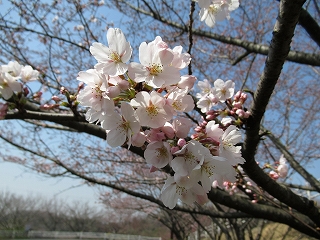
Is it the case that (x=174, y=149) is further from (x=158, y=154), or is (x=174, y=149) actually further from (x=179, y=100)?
(x=179, y=100)

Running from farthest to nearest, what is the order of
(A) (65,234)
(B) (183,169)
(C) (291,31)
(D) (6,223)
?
(D) (6,223)
(A) (65,234)
(C) (291,31)
(B) (183,169)

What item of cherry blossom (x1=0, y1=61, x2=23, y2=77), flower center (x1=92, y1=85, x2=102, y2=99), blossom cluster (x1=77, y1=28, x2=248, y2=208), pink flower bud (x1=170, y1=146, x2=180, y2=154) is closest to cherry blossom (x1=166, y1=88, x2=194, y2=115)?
blossom cluster (x1=77, y1=28, x2=248, y2=208)

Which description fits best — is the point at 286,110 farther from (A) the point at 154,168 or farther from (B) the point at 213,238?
(A) the point at 154,168

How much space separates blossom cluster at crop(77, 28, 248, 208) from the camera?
0.81m

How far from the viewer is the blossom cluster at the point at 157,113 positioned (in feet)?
2.65

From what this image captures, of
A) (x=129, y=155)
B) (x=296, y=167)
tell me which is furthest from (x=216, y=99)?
(x=129, y=155)

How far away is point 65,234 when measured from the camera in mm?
31359

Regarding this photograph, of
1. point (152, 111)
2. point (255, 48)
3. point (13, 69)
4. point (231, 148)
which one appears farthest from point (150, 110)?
point (255, 48)

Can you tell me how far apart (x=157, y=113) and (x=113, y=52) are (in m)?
0.29

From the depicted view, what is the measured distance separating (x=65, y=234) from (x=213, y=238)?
28.5 meters

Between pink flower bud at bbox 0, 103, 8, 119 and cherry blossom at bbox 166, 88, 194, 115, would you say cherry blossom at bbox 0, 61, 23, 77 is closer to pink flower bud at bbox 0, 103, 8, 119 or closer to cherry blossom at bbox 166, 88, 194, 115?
pink flower bud at bbox 0, 103, 8, 119

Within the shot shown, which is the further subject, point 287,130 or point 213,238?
point 213,238

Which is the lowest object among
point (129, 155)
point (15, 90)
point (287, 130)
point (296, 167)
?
point (15, 90)

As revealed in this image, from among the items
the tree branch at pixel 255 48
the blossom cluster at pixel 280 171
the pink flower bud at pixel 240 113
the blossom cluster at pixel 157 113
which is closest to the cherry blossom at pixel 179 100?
the blossom cluster at pixel 157 113
